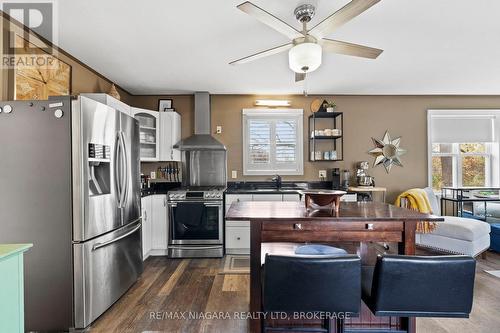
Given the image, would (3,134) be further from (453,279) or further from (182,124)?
(453,279)

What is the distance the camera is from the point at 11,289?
1.25m

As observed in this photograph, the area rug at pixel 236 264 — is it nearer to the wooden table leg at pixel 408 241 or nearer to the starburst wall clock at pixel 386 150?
the wooden table leg at pixel 408 241

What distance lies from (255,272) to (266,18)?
5.50 ft

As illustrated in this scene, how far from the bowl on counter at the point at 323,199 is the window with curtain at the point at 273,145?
8.03 ft

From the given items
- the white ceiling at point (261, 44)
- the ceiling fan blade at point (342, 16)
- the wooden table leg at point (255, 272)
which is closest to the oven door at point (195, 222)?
the white ceiling at point (261, 44)

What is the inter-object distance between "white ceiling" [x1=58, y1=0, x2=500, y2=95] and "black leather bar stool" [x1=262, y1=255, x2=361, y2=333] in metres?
1.81

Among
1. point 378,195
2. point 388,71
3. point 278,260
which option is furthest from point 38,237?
point 378,195

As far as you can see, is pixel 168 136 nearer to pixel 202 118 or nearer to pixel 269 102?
pixel 202 118

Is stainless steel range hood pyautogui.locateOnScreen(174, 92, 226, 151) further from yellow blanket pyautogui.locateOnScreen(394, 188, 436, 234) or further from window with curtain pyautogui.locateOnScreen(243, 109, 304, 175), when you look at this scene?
yellow blanket pyautogui.locateOnScreen(394, 188, 436, 234)

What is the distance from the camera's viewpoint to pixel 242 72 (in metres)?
3.37

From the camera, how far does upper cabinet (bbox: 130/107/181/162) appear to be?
390cm

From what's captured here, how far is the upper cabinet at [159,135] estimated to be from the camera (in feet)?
12.8

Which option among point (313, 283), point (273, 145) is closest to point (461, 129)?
point (273, 145)

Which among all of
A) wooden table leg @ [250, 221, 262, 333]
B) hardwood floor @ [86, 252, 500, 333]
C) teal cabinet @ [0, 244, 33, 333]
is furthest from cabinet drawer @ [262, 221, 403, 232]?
teal cabinet @ [0, 244, 33, 333]
